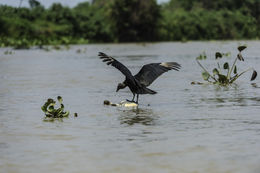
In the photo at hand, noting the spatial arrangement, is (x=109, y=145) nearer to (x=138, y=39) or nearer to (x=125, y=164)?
(x=125, y=164)

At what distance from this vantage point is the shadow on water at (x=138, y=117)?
870cm

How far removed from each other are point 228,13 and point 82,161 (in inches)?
2901

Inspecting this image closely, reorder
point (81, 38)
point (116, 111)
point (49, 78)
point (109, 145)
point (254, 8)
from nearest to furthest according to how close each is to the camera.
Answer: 1. point (109, 145)
2. point (116, 111)
3. point (49, 78)
4. point (81, 38)
5. point (254, 8)

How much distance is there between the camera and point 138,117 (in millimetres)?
9234

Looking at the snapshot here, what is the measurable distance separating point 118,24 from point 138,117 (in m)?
56.1

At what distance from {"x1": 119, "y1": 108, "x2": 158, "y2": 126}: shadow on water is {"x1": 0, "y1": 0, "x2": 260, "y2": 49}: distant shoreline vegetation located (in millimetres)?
40861

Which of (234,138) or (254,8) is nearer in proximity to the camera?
(234,138)

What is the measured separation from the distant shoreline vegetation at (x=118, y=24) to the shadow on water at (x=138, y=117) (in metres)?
40.9

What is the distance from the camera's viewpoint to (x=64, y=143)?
23.4 ft

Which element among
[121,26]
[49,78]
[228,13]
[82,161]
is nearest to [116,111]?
[82,161]

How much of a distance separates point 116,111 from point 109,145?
9.79 feet

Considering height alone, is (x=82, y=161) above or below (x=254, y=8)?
below

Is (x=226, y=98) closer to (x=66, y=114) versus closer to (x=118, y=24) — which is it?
(x=66, y=114)

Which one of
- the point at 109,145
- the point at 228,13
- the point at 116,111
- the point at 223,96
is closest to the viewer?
the point at 109,145
